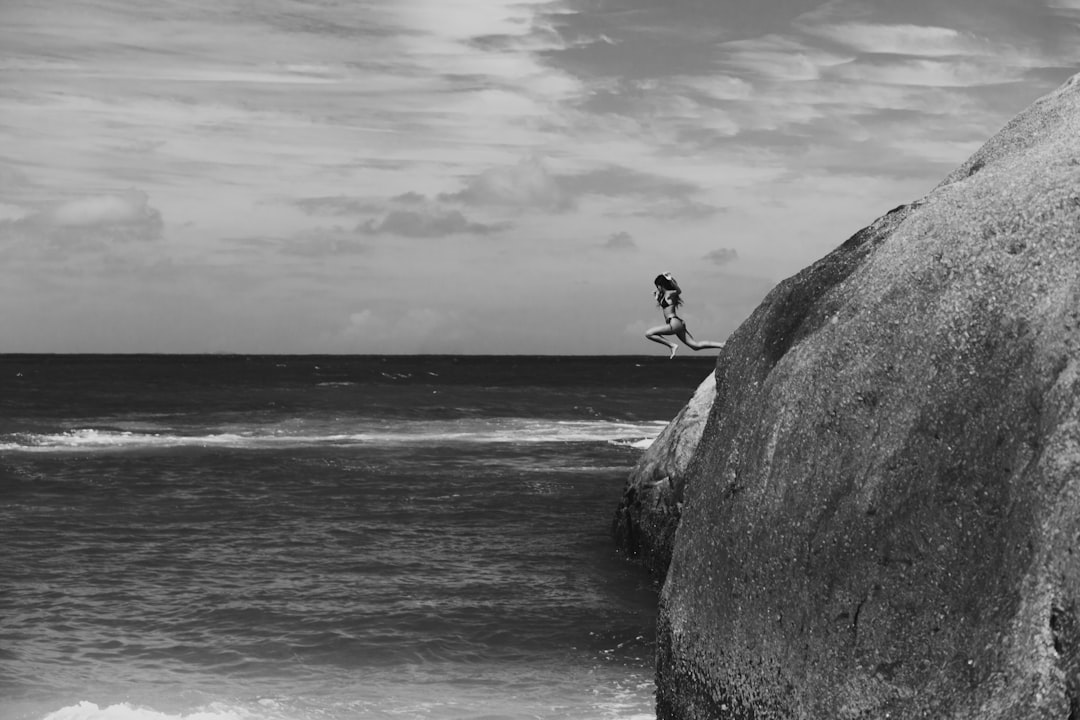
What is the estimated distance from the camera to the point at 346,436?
154 ft

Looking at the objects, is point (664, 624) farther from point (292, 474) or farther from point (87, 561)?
point (292, 474)

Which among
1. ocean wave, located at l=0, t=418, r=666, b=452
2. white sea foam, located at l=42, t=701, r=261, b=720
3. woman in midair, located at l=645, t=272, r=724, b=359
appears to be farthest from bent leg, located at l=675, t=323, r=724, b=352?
ocean wave, located at l=0, t=418, r=666, b=452

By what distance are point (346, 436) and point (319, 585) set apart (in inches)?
1138

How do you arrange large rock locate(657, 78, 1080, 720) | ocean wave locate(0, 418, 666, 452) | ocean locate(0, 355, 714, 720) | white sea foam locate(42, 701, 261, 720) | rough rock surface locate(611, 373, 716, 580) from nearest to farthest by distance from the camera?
large rock locate(657, 78, 1080, 720) < white sea foam locate(42, 701, 261, 720) < ocean locate(0, 355, 714, 720) < rough rock surface locate(611, 373, 716, 580) < ocean wave locate(0, 418, 666, 452)

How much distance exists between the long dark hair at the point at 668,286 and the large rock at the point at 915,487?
6.67 metres

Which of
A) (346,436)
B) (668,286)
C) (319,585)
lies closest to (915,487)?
(668,286)

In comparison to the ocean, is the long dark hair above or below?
above

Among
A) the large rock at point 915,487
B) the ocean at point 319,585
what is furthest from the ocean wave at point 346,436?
the large rock at point 915,487

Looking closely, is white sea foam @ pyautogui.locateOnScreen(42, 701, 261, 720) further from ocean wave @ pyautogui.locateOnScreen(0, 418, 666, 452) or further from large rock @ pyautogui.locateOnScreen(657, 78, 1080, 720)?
ocean wave @ pyautogui.locateOnScreen(0, 418, 666, 452)

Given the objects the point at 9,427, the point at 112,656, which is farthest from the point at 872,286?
the point at 9,427

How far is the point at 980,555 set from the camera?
6391 mm

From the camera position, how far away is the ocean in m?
13.4

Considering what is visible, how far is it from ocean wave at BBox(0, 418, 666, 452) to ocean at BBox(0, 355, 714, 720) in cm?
188

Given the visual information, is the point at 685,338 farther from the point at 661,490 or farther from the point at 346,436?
the point at 346,436
